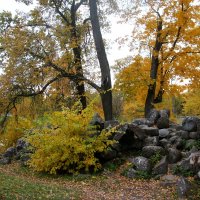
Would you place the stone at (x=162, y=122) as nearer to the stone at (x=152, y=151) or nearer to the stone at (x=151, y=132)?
the stone at (x=151, y=132)

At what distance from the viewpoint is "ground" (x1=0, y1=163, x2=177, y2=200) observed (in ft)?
24.8

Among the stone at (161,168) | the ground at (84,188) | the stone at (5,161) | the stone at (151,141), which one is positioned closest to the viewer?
the ground at (84,188)

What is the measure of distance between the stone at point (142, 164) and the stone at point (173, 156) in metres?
0.71

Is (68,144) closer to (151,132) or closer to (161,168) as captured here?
(161,168)

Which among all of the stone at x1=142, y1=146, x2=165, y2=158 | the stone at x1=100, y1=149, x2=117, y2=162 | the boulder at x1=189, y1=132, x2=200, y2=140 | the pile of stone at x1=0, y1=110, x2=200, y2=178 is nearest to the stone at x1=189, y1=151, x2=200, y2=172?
the pile of stone at x1=0, y1=110, x2=200, y2=178

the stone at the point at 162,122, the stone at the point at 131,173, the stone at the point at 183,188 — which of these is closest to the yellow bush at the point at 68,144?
the stone at the point at 131,173

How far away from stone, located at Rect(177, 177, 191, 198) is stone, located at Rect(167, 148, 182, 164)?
1894mm

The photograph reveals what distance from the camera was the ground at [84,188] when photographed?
7553 mm

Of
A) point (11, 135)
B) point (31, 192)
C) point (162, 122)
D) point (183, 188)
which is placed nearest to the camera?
point (31, 192)

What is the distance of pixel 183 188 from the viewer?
26.7 feet

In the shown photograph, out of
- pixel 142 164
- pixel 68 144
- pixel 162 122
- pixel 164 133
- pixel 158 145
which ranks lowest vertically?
pixel 142 164

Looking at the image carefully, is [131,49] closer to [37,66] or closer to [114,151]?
[37,66]

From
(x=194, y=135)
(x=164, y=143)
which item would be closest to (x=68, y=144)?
(x=164, y=143)

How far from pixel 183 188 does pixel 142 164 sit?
2.15 meters
